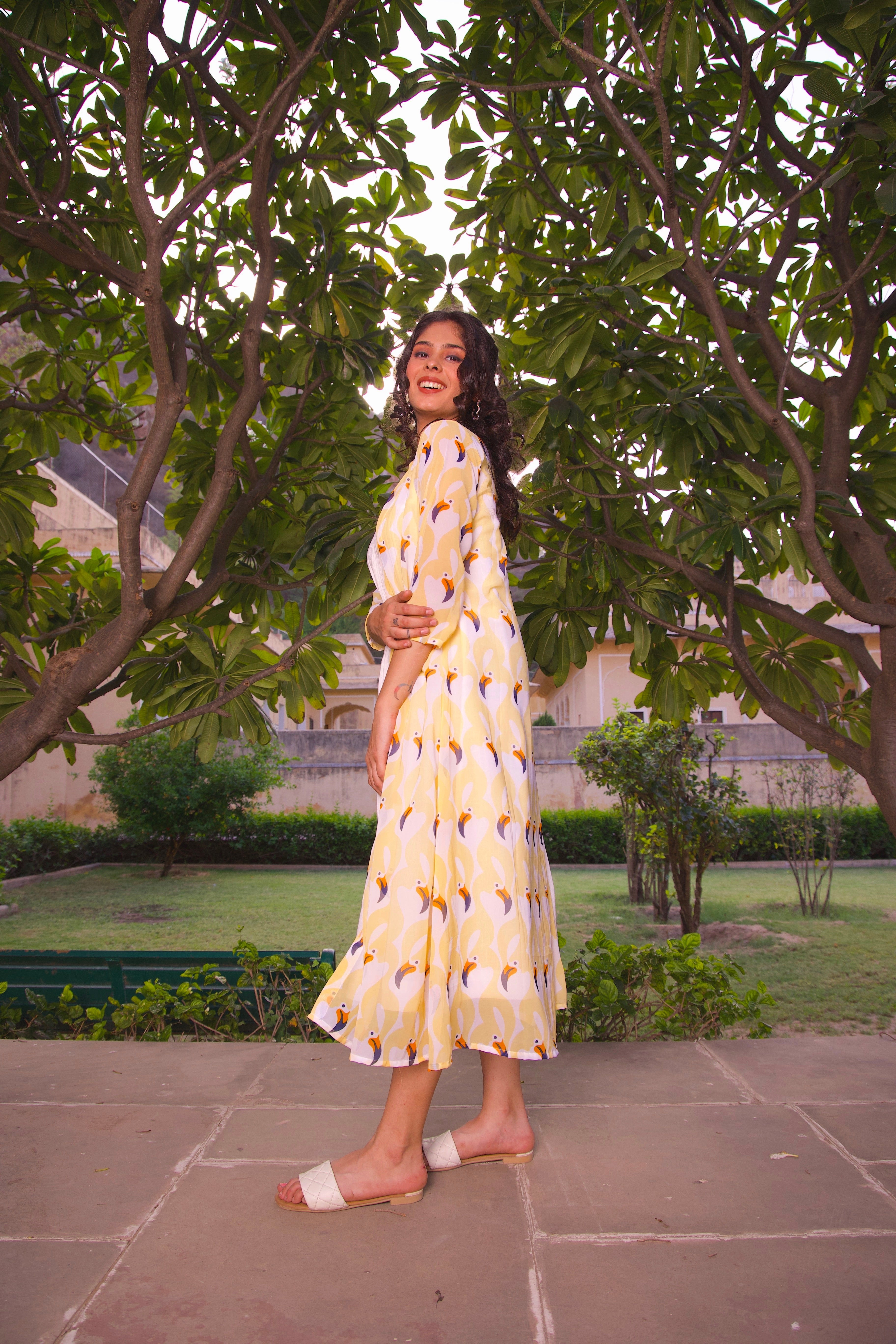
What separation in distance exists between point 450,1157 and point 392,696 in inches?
33.4

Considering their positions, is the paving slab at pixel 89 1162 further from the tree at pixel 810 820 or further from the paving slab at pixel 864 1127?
the tree at pixel 810 820

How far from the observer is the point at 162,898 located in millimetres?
9117

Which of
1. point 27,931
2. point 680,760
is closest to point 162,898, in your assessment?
point 27,931

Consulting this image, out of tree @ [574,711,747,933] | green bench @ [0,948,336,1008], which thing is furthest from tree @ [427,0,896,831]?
tree @ [574,711,747,933]

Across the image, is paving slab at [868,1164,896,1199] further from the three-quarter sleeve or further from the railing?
the railing

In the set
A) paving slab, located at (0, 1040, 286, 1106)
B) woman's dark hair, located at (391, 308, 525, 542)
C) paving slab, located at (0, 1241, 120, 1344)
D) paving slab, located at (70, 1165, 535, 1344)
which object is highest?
woman's dark hair, located at (391, 308, 525, 542)

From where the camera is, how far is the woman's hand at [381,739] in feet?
5.33

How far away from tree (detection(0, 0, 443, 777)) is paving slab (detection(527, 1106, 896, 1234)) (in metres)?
1.37

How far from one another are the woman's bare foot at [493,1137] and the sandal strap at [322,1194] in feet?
0.85

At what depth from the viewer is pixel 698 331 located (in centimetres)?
289

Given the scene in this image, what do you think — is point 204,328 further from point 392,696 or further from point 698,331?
point 392,696

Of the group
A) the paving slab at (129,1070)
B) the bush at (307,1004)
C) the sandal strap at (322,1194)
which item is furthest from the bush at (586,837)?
the sandal strap at (322,1194)

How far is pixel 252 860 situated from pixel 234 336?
992 centimetres

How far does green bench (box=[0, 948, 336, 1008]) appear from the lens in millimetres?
3180
